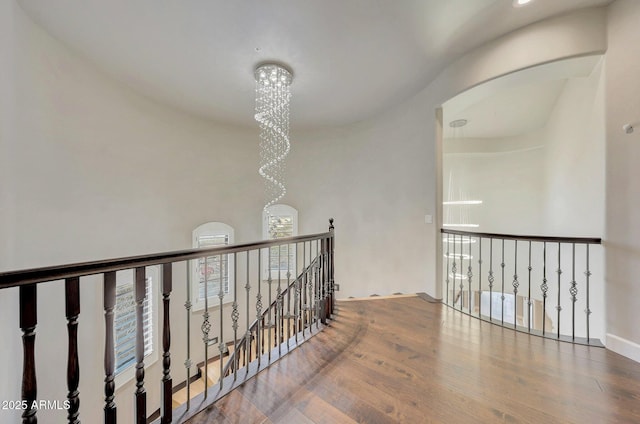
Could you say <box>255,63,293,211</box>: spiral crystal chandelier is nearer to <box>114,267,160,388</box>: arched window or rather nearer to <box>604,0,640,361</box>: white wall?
<box>114,267,160,388</box>: arched window

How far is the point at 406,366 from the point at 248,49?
139 inches

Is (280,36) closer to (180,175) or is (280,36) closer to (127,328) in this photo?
(180,175)

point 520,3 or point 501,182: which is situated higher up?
point 520,3

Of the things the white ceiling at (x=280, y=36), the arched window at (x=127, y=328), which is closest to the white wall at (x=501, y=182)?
the white ceiling at (x=280, y=36)

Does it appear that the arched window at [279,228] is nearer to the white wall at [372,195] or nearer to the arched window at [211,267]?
the white wall at [372,195]

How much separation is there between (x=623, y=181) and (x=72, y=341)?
13.2 ft

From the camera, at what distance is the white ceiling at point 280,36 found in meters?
2.35

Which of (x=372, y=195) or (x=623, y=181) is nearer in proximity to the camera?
(x=623, y=181)

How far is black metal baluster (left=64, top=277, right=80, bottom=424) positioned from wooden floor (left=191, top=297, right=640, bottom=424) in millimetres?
666

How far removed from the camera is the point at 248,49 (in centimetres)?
287

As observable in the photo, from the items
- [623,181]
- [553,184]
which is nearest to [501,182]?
[553,184]

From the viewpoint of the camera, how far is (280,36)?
2680mm

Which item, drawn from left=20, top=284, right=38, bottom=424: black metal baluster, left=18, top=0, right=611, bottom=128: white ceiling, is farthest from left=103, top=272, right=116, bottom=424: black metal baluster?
left=18, top=0, right=611, bottom=128: white ceiling

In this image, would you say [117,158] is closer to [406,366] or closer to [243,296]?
[243,296]
